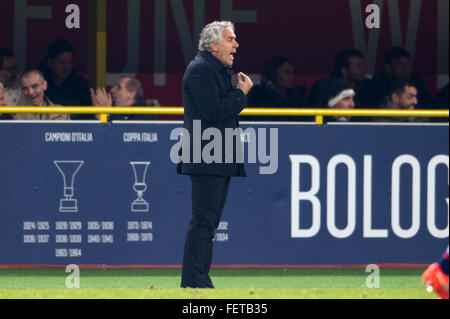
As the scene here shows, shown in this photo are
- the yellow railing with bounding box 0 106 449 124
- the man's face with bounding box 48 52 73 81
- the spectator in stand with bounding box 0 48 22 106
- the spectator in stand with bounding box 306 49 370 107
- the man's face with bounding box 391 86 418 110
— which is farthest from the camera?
the spectator in stand with bounding box 306 49 370 107

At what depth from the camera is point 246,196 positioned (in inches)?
501

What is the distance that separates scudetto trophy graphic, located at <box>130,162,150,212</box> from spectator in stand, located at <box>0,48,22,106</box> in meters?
1.60

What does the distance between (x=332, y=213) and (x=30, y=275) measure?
8.83ft

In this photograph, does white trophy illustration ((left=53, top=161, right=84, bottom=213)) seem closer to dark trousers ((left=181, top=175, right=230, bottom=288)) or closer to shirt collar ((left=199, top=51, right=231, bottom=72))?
dark trousers ((left=181, top=175, right=230, bottom=288))

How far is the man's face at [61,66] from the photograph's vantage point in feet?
47.3

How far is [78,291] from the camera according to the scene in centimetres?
923

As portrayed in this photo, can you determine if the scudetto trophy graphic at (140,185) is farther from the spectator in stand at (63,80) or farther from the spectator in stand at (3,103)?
the spectator in stand at (63,80)

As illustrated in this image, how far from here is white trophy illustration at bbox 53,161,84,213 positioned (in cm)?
1243

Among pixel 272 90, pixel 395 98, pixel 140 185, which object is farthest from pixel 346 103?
pixel 140 185
